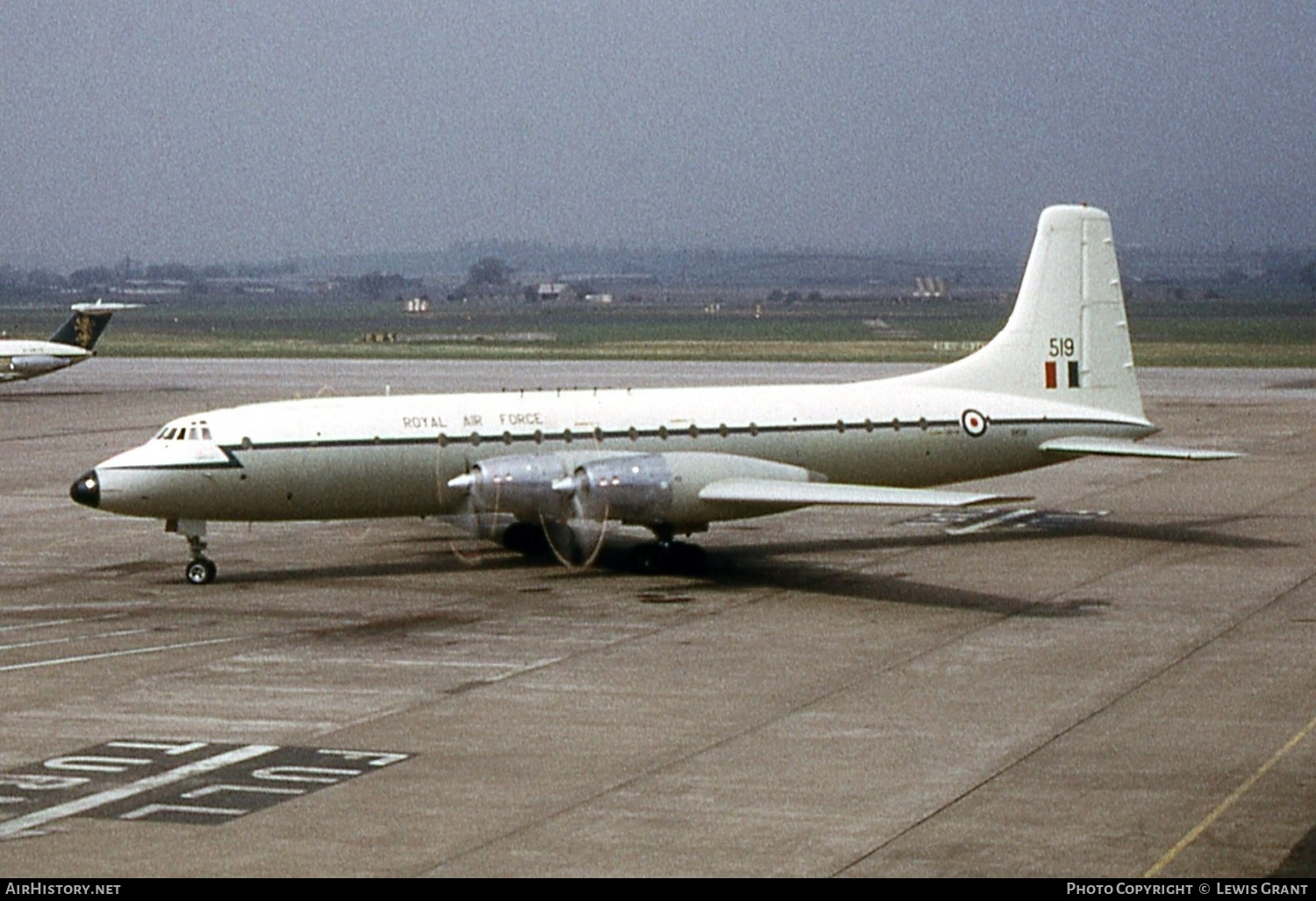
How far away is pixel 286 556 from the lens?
37.9 meters

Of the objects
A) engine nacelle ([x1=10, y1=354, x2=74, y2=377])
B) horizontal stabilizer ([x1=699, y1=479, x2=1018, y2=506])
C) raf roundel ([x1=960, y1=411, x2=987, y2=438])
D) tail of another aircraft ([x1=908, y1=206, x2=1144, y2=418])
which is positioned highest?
tail of another aircraft ([x1=908, y1=206, x2=1144, y2=418])

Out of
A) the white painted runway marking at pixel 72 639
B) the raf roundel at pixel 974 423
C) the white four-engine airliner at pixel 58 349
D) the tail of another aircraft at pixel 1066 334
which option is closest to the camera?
the white painted runway marking at pixel 72 639

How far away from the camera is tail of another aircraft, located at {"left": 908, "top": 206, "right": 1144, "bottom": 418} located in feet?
130

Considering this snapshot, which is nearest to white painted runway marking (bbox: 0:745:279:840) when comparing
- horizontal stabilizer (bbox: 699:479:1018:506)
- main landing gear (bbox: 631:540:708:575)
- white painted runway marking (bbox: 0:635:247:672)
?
white painted runway marking (bbox: 0:635:247:672)

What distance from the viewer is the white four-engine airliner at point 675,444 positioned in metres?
33.5

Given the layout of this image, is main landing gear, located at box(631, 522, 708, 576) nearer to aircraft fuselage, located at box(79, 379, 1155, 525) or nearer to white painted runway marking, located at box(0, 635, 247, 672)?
aircraft fuselage, located at box(79, 379, 1155, 525)

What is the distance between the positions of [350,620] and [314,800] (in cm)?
1130

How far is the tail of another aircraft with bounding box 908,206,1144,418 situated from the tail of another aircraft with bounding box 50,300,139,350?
59.8m

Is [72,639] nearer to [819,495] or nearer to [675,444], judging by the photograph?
[675,444]

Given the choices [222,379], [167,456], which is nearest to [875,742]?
[167,456]

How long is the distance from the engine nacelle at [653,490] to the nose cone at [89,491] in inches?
328

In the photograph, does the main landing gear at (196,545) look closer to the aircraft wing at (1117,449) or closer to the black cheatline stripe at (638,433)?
Answer: the black cheatline stripe at (638,433)

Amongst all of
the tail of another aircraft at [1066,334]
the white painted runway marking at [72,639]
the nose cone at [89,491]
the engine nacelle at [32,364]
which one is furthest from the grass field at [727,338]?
the white painted runway marking at [72,639]
